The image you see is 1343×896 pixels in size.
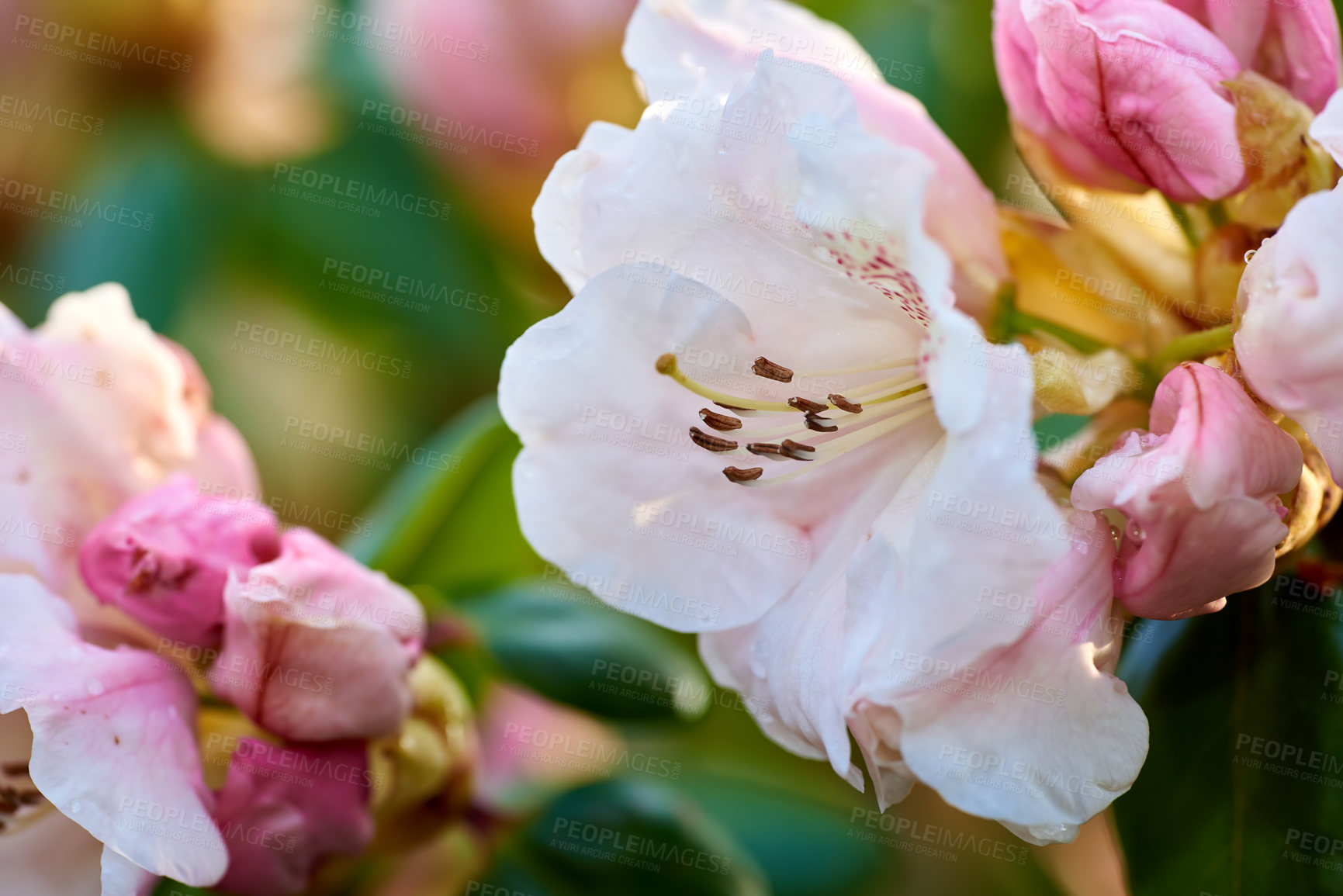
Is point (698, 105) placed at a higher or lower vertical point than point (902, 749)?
higher

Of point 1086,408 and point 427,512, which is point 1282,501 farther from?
point 427,512

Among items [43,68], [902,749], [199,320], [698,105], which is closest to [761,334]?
[698,105]

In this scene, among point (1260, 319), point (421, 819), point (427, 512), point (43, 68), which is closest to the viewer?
point (1260, 319)

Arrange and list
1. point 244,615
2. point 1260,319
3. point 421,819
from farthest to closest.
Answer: point 421,819 < point 244,615 < point 1260,319

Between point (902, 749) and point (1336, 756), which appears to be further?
point (1336, 756)

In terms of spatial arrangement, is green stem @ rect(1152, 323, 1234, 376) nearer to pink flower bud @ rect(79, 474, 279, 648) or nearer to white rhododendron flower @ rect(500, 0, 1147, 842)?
white rhododendron flower @ rect(500, 0, 1147, 842)

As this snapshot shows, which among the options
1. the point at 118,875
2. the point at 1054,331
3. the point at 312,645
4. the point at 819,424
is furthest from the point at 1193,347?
the point at 118,875
